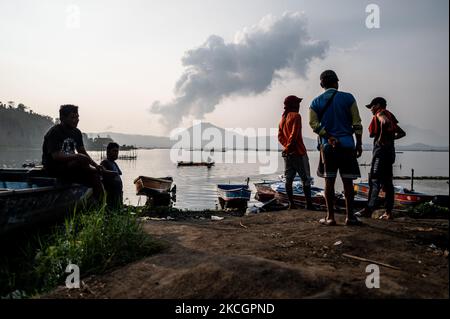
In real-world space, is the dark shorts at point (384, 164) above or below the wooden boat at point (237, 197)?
above

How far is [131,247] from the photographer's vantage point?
4.49 metres

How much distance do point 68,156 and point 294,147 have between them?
525 centimetres

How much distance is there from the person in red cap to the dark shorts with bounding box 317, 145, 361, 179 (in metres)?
2.14

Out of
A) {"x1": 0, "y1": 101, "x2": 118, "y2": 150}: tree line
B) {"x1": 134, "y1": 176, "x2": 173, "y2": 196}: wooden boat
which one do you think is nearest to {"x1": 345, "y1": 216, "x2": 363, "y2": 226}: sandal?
{"x1": 134, "y1": 176, "x2": 173, "y2": 196}: wooden boat

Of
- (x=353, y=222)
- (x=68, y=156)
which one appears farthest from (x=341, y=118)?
(x=68, y=156)

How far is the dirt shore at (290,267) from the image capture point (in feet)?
9.04

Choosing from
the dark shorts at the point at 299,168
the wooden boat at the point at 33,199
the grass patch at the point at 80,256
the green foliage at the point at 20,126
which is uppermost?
the green foliage at the point at 20,126

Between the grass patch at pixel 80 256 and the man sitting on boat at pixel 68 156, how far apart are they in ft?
5.25

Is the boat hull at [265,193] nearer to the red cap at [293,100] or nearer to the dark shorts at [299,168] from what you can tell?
the dark shorts at [299,168]

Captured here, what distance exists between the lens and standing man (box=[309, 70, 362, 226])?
5.24m

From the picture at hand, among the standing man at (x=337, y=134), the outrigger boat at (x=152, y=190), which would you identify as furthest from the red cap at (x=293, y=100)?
the outrigger boat at (x=152, y=190)

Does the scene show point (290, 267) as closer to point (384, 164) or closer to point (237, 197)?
point (384, 164)

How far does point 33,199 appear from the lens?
17.3 ft
